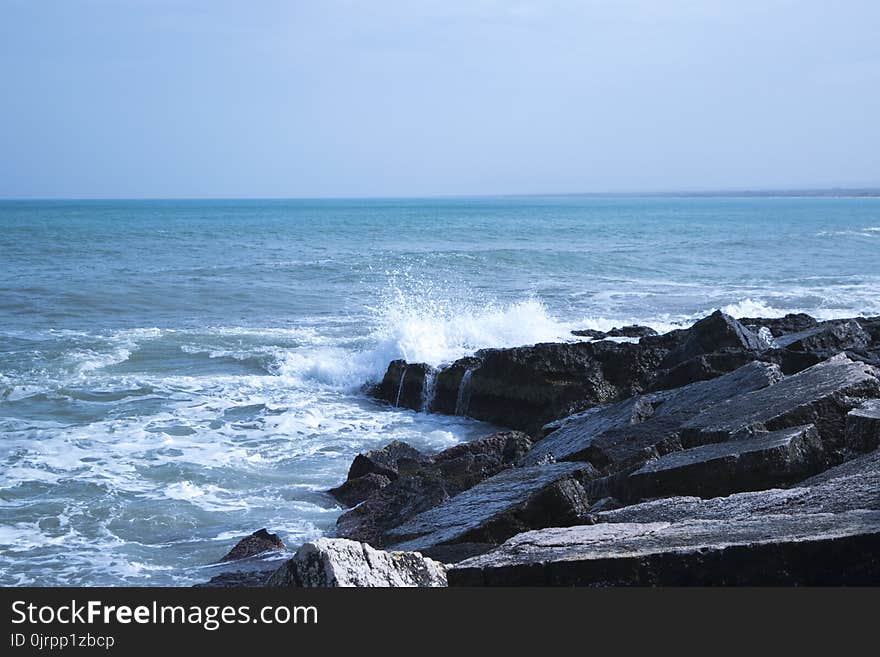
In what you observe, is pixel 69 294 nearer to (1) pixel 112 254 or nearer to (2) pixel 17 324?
Answer: (2) pixel 17 324

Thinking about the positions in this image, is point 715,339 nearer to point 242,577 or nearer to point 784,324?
point 784,324

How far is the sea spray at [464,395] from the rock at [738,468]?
5.85 meters

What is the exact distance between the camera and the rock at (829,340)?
9.80m

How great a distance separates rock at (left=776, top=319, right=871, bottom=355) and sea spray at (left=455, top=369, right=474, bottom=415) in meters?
3.75

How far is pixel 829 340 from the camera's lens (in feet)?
32.8

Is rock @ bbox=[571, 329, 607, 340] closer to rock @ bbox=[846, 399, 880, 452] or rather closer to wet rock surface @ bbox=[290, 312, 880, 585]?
wet rock surface @ bbox=[290, 312, 880, 585]

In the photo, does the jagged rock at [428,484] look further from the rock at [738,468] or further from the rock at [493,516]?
the rock at [738,468]

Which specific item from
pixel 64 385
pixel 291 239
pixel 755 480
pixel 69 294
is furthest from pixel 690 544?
pixel 291 239

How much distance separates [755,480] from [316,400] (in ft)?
26.4

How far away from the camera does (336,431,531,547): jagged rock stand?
6.37m

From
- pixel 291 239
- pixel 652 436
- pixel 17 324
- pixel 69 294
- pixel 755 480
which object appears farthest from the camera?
pixel 291 239

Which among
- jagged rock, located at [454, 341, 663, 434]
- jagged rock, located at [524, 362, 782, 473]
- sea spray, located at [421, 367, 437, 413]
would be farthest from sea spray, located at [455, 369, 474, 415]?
jagged rock, located at [524, 362, 782, 473]

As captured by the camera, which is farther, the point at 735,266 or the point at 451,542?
the point at 735,266

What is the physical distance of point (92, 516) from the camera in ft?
24.6
